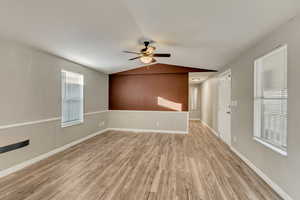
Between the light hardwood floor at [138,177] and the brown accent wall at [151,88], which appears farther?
the brown accent wall at [151,88]

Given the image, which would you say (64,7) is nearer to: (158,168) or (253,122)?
(158,168)

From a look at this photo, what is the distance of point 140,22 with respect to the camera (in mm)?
2648

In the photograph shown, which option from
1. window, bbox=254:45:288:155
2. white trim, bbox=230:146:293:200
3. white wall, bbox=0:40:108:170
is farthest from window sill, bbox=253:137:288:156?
white wall, bbox=0:40:108:170

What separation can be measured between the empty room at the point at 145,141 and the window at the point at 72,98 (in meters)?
0.03

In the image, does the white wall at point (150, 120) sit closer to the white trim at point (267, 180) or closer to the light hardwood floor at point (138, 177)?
the light hardwood floor at point (138, 177)

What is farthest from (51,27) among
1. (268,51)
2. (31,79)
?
(268,51)

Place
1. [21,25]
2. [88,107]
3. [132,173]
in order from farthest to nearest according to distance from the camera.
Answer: [88,107], [132,173], [21,25]

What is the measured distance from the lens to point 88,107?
5.17 meters

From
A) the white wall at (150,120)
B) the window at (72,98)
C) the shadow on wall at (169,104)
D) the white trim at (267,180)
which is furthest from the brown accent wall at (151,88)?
the white trim at (267,180)

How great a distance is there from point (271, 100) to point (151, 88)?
4171mm

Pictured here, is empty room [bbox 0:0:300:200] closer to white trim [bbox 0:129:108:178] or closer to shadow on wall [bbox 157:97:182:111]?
white trim [bbox 0:129:108:178]

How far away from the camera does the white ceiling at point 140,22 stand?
1.92m

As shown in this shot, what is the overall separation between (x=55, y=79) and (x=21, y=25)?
1.64 meters

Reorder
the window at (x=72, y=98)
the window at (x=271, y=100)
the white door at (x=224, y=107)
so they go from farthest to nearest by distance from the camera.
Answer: the white door at (x=224, y=107) < the window at (x=72, y=98) < the window at (x=271, y=100)
